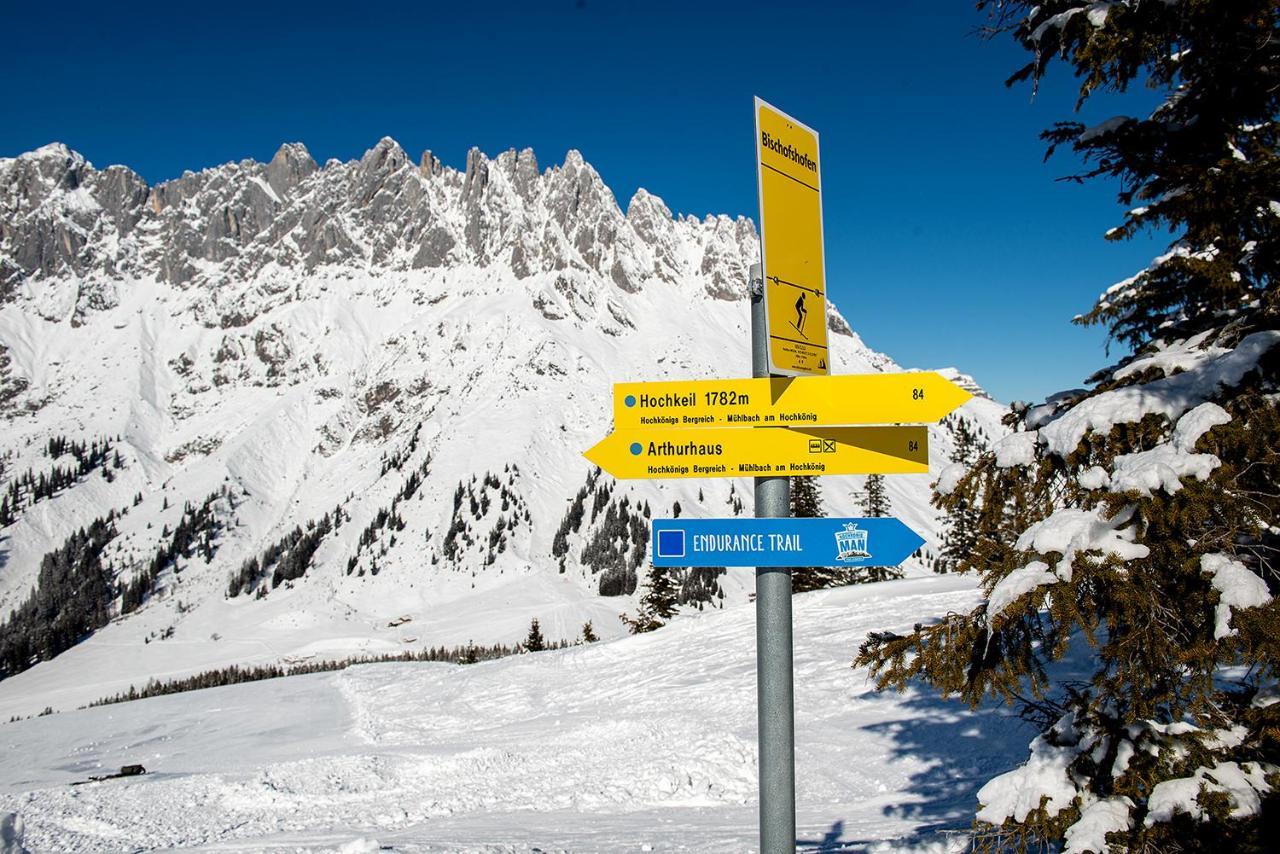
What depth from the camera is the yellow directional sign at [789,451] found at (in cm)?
345

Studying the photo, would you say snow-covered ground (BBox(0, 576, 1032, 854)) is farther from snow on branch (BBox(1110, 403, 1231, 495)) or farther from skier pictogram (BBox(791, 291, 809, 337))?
skier pictogram (BBox(791, 291, 809, 337))

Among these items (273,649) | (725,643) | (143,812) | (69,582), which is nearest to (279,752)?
(143,812)

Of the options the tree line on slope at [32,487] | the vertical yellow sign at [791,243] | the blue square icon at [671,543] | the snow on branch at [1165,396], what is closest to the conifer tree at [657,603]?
the snow on branch at [1165,396]

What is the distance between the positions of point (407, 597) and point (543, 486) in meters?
44.1

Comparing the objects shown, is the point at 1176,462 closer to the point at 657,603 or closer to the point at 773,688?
the point at 773,688

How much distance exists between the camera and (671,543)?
3.64 metres

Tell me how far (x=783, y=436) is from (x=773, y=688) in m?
1.21

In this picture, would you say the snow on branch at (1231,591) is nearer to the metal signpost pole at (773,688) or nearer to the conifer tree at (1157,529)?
the conifer tree at (1157,529)

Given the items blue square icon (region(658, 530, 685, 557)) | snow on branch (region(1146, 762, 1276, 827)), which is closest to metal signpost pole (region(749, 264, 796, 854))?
blue square icon (region(658, 530, 685, 557))

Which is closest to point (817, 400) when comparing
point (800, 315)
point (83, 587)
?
point (800, 315)

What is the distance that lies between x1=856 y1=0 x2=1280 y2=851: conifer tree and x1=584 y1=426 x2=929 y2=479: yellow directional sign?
47.8 inches

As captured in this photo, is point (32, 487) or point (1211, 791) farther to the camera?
point (32, 487)

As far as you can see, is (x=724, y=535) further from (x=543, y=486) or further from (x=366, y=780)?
(x=543, y=486)

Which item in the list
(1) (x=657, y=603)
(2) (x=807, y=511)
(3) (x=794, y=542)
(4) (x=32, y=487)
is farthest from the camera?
(4) (x=32, y=487)
